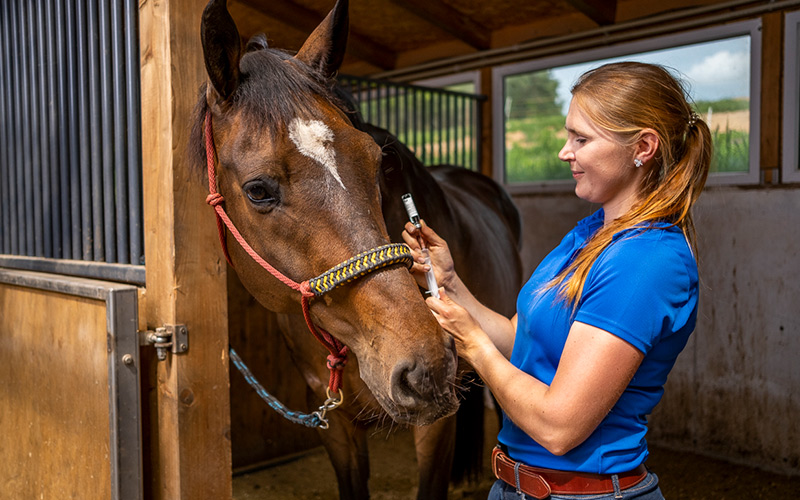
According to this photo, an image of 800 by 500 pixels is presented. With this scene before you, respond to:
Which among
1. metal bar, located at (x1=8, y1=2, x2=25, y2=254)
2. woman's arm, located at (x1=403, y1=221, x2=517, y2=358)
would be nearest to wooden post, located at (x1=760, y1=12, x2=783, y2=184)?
woman's arm, located at (x1=403, y1=221, x2=517, y2=358)

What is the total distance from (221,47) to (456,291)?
0.77 m

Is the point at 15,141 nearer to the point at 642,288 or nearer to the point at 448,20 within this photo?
the point at 642,288

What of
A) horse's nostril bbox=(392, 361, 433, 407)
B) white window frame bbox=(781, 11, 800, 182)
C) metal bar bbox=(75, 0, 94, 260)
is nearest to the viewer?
horse's nostril bbox=(392, 361, 433, 407)

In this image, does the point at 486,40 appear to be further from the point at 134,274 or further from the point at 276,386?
the point at 134,274

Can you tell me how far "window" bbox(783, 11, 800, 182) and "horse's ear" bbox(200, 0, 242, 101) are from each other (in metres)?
3.05

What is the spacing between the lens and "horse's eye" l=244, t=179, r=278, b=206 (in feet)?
4.03

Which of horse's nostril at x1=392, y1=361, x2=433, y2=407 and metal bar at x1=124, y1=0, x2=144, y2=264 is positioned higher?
metal bar at x1=124, y1=0, x2=144, y2=264

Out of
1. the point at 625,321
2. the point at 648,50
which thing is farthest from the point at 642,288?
the point at 648,50

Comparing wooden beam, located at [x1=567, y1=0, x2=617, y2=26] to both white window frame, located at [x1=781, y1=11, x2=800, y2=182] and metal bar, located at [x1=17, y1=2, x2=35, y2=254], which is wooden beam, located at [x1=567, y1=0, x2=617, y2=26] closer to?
white window frame, located at [x1=781, y1=11, x2=800, y2=182]

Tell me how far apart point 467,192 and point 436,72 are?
1.88 m

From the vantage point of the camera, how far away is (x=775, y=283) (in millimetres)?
3264

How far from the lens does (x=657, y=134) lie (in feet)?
3.34

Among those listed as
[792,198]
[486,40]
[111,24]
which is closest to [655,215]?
[111,24]

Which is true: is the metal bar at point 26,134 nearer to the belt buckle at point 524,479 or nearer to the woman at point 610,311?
the woman at point 610,311
